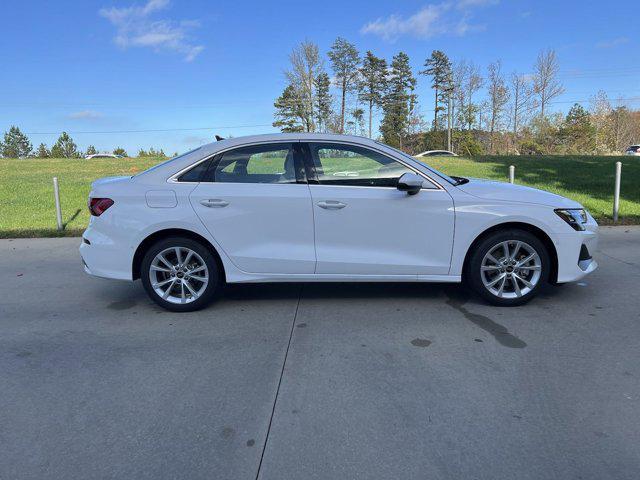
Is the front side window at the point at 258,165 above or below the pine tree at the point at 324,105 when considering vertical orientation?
below

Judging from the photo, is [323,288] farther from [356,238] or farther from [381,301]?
[356,238]

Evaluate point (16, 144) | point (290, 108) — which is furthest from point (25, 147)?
point (290, 108)

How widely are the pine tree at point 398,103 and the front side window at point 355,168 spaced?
52151 mm

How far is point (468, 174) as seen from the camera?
16.4m

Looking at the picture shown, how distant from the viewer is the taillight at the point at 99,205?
4.66 m

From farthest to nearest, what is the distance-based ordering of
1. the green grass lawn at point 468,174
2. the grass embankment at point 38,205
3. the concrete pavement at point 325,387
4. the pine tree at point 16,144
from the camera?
the pine tree at point 16,144, the green grass lawn at point 468,174, the grass embankment at point 38,205, the concrete pavement at point 325,387

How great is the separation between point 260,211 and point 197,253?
0.72 metres

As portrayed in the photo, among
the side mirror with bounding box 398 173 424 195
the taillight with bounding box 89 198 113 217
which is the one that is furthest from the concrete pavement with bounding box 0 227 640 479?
the side mirror with bounding box 398 173 424 195

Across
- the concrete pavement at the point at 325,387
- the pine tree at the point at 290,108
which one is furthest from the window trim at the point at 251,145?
the pine tree at the point at 290,108

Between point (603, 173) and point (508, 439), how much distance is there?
1471cm

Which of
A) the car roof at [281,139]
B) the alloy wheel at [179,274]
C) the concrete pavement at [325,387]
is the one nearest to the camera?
the concrete pavement at [325,387]

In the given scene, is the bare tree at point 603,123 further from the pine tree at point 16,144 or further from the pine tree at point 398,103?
the pine tree at point 16,144

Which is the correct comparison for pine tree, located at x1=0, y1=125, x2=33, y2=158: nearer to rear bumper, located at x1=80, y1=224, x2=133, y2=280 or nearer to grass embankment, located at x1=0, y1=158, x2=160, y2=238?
grass embankment, located at x1=0, y1=158, x2=160, y2=238

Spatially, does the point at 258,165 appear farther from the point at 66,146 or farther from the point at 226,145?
the point at 66,146
